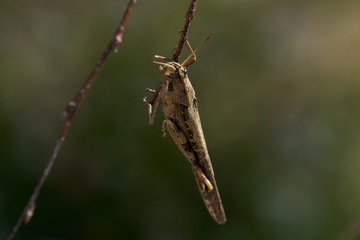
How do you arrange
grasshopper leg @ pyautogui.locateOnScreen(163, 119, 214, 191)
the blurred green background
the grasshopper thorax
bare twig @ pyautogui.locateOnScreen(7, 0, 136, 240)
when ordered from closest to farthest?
1. bare twig @ pyautogui.locateOnScreen(7, 0, 136, 240)
2. the grasshopper thorax
3. grasshopper leg @ pyautogui.locateOnScreen(163, 119, 214, 191)
4. the blurred green background

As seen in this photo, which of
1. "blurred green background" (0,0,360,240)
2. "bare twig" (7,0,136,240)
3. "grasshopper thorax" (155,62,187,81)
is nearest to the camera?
"bare twig" (7,0,136,240)

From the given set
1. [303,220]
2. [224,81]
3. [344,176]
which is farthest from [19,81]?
[344,176]

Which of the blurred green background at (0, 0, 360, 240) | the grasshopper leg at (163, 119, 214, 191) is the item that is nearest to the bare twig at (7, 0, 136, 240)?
the grasshopper leg at (163, 119, 214, 191)

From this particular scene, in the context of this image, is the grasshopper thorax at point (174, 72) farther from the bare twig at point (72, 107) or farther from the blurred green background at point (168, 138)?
the blurred green background at point (168, 138)

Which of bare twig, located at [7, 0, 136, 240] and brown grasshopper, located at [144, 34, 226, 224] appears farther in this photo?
brown grasshopper, located at [144, 34, 226, 224]

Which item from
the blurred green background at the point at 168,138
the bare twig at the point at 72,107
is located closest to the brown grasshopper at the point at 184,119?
the bare twig at the point at 72,107

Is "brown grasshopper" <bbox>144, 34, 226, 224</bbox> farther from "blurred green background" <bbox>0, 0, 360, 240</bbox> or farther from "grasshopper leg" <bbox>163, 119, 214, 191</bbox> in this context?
"blurred green background" <bbox>0, 0, 360, 240</bbox>

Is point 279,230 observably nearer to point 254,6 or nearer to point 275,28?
point 275,28

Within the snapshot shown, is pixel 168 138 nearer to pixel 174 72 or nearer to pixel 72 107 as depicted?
pixel 174 72
